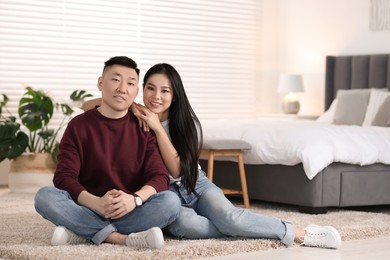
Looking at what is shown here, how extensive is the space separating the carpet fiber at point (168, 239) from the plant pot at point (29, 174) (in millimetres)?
906

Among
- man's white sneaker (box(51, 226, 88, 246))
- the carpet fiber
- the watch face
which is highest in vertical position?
the watch face

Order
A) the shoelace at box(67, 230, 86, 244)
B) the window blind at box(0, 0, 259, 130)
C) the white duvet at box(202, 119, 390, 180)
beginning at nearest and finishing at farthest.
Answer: the shoelace at box(67, 230, 86, 244)
the white duvet at box(202, 119, 390, 180)
the window blind at box(0, 0, 259, 130)

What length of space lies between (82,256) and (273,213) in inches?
78.7

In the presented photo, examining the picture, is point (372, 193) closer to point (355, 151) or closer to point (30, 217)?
point (355, 151)

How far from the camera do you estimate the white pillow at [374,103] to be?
20.8 ft

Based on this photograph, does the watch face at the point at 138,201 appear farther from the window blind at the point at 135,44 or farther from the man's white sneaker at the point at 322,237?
the window blind at the point at 135,44

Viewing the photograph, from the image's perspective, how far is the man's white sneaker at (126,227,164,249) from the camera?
319cm

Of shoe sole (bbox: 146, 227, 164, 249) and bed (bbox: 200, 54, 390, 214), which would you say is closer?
shoe sole (bbox: 146, 227, 164, 249)

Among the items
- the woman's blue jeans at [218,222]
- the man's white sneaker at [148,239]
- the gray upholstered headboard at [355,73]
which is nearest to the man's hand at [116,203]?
the man's white sneaker at [148,239]

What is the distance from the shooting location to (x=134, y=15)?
745cm

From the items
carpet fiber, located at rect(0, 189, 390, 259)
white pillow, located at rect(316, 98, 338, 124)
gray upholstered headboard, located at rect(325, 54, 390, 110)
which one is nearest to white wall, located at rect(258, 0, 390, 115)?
gray upholstered headboard, located at rect(325, 54, 390, 110)

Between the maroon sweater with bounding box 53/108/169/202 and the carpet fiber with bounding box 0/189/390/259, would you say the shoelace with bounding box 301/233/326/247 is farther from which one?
the maroon sweater with bounding box 53/108/169/202

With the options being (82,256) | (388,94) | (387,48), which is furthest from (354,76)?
(82,256)

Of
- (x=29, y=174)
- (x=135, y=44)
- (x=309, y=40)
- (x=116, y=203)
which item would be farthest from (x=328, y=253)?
(x=309, y=40)
